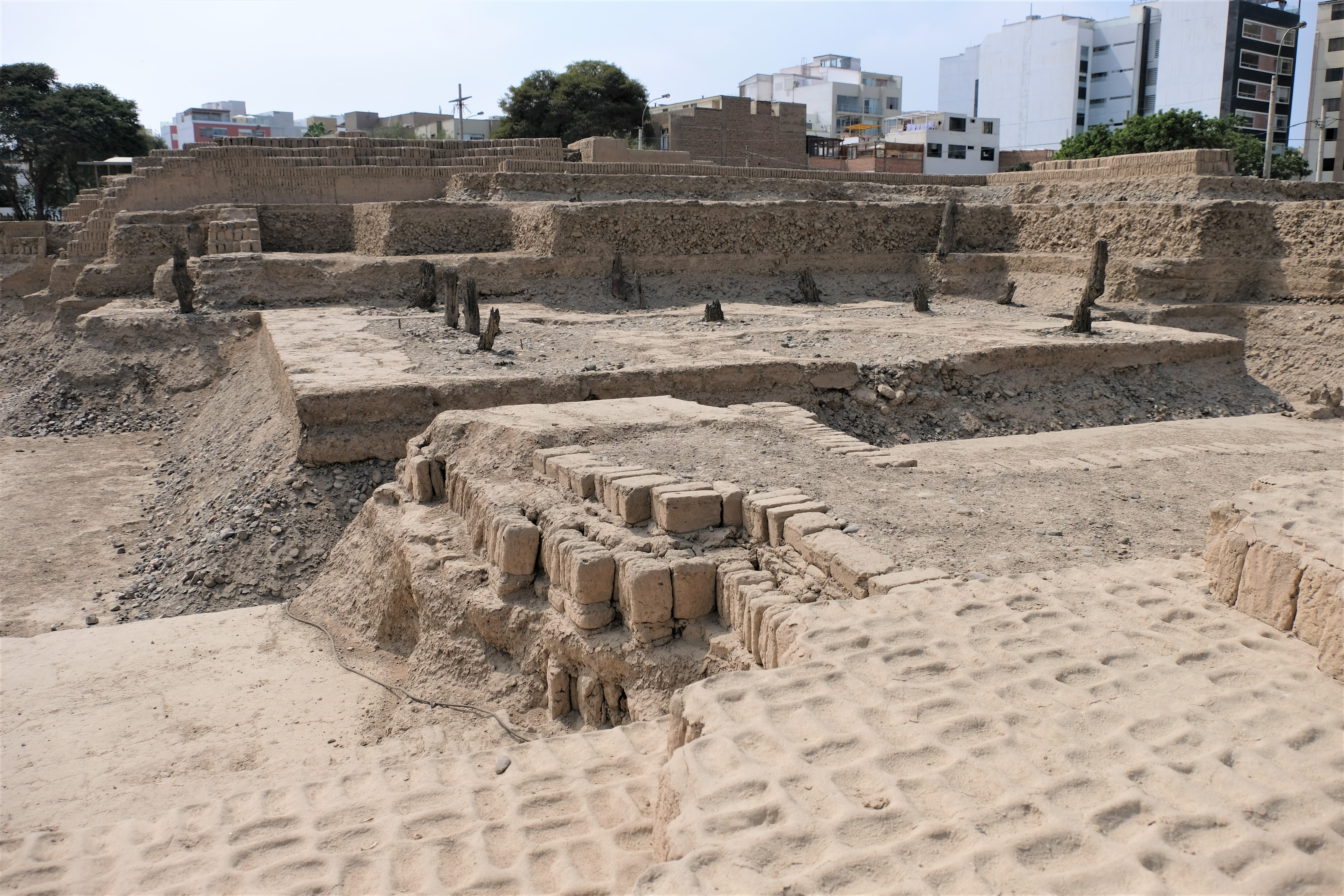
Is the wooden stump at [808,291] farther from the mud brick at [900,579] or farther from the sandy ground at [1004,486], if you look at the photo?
the mud brick at [900,579]

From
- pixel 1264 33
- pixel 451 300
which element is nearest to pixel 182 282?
pixel 451 300

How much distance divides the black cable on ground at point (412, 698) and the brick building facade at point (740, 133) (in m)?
22.4

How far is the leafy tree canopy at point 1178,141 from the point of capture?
1010 inches

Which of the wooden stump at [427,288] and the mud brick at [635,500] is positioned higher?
the wooden stump at [427,288]

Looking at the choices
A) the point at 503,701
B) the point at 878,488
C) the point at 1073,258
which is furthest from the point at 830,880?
the point at 1073,258

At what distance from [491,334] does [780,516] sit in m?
5.74

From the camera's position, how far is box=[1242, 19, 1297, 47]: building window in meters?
41.1

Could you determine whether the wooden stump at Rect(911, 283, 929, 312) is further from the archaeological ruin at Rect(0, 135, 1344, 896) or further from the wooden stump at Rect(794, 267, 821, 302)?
the wooden stump at Rect(794, 267, 821, 302)

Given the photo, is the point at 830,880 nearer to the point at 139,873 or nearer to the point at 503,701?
the point at 139,873

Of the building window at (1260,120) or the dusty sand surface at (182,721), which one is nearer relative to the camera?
the dusty sand surface at (182,721)

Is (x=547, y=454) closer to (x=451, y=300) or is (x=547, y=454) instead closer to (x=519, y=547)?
(x=519, y=547)

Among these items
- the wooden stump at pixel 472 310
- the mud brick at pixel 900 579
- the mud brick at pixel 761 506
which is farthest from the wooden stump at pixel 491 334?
the mud brick at pixel 900 579

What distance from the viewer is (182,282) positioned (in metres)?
12.0

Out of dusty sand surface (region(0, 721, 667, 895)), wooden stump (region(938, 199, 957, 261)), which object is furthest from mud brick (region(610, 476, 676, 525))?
wooden stump (region(938, 199, 957, 261))
